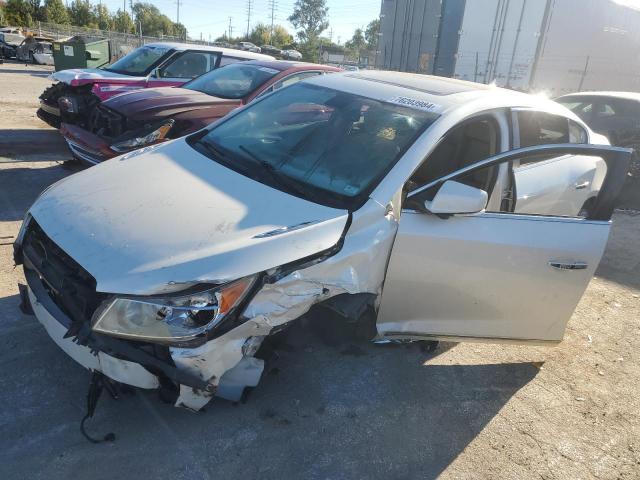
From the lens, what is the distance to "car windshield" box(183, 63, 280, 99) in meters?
6.55

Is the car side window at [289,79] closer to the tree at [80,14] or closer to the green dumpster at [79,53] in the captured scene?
the green dumpster at [79,53]

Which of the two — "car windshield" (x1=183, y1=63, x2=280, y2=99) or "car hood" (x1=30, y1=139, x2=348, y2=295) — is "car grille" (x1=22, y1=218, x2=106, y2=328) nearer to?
"car hood" (x1=30, y1=139, x2=348, y2=295)

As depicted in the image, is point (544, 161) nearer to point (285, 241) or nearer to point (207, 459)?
point (285, 241)

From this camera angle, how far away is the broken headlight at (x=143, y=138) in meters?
5.11

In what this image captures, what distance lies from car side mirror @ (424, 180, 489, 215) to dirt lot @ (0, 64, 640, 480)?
44.2 inches

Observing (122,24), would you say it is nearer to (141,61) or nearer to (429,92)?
(141,61)

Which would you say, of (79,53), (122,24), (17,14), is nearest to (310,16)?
(122,24)

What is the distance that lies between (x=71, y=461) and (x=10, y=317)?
A: 1396mm

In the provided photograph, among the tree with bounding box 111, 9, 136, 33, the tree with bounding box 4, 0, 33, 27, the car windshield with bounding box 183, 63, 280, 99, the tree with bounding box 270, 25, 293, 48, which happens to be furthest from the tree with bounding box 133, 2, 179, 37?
the car windshield with bounding box 183, 63, 280, 99

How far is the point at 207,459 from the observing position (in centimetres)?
231

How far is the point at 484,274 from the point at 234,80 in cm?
504

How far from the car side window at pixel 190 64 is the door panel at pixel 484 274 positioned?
690 centimetres

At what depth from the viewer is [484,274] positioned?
9.21ft

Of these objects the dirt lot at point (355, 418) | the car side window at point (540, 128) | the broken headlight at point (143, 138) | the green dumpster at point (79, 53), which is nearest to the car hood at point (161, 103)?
the broken headlight at point (143, 138)
